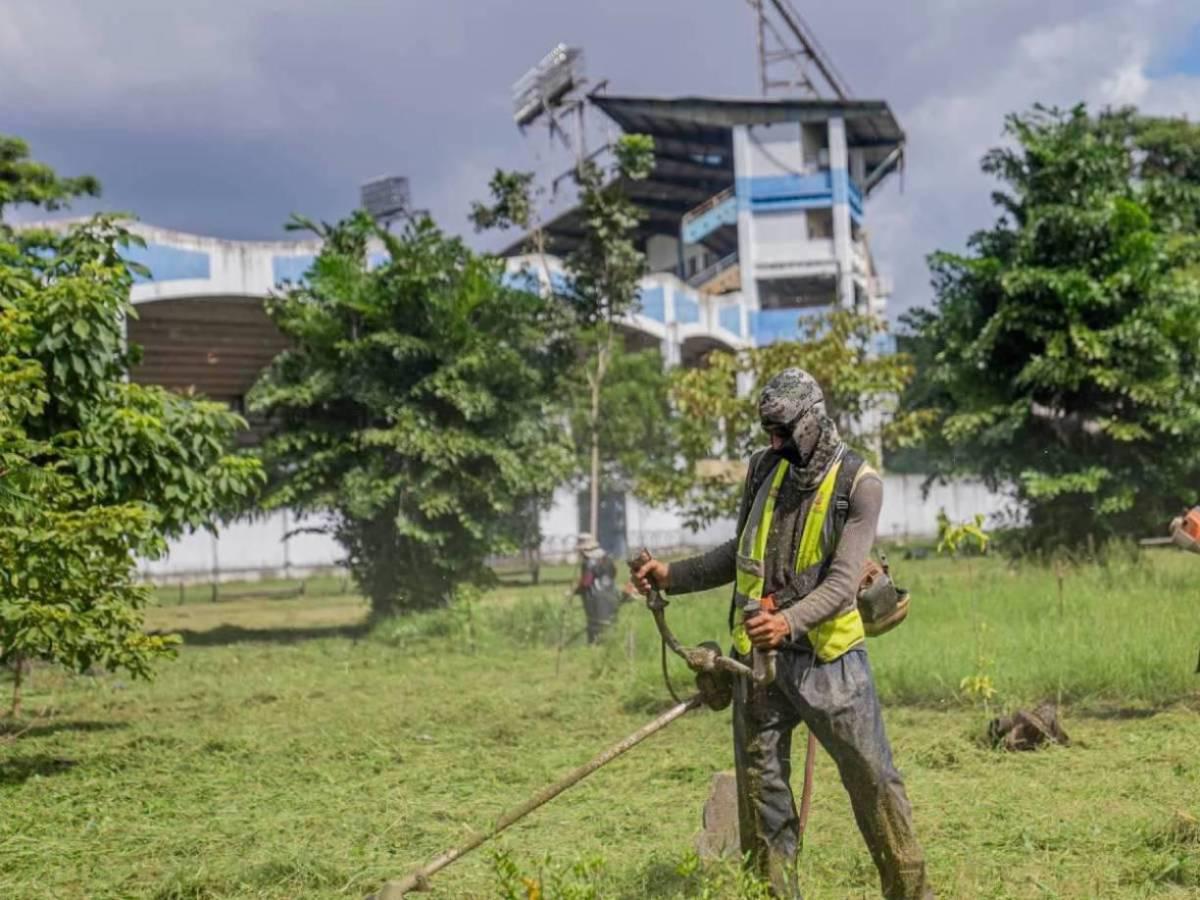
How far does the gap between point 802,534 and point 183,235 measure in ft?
80.2

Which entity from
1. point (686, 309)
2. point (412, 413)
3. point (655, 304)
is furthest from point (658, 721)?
point (686, 309)

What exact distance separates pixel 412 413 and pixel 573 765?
10411 mm

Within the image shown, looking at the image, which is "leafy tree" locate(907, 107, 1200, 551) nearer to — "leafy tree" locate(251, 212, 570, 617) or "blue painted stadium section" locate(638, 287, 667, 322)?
"leafy tree" locate(251, 212, 570, 617)

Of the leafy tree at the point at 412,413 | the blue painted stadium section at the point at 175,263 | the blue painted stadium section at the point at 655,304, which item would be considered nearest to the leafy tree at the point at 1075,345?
the leafy tree at the point at 412,413

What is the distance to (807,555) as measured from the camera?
4.64 metres

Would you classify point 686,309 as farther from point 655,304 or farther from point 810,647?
point 810,647

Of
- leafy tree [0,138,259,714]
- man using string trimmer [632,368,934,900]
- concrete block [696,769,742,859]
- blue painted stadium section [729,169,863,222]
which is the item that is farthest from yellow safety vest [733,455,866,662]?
blue painted stadium section [729,169,863,222]

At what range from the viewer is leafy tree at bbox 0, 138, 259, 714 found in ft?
25.4

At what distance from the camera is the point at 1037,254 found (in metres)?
18.6

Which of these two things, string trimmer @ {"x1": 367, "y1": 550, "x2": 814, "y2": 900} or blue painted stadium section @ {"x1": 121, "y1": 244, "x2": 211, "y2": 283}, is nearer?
string trimmer @ {"x1": 367, "y1": 550, "x2": 814, "y2": 900}

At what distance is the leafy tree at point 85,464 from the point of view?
25.4ft

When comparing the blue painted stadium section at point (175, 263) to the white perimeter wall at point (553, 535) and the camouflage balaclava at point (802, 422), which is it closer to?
the white perimeter wall at point (553, 535)

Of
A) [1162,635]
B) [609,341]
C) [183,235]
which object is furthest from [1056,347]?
[183,235]

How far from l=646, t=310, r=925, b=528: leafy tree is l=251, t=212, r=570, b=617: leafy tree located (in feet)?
6.67
